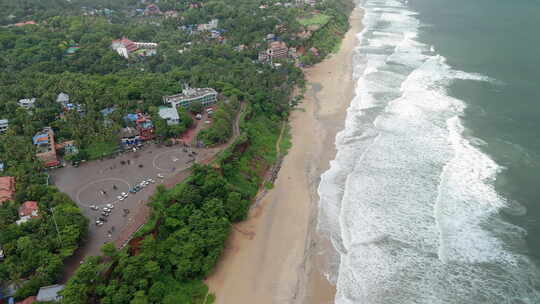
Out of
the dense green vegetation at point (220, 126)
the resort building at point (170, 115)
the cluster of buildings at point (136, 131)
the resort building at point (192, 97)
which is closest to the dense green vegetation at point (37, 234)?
the cluster of buildings at point (136, 131)

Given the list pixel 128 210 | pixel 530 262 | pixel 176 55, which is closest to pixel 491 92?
pixel 530 262

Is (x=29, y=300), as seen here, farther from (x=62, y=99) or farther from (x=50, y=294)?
(x=62, y=99)

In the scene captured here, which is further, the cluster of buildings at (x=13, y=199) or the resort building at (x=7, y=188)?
the resort building at (x=7, y=188)

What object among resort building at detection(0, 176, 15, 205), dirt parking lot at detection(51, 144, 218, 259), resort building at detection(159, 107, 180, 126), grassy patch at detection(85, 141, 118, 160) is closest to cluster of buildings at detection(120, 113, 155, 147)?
grassy patch at detection(85, 141, 118, 160)

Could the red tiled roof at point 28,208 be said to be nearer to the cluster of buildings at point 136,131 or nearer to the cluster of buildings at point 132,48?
the cluster of buildings at point 136,131

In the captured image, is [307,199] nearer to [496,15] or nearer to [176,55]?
[176,55]
